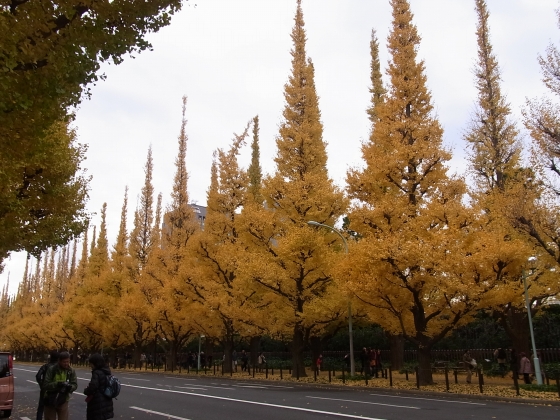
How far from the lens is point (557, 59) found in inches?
611

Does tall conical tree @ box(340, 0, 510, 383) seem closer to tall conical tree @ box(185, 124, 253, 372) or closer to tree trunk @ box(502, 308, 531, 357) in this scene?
tree trunk @ box(502, 308, 531, 357)

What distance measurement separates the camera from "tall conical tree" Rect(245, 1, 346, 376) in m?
20.6

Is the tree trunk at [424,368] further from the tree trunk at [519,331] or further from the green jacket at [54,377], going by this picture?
the green jacket at [54,377]

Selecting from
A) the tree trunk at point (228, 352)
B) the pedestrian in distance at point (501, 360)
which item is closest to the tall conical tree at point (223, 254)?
the tree trunk at point (228, 352)

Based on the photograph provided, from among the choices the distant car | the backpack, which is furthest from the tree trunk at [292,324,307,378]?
the backpack

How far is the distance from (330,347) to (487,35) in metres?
21.9

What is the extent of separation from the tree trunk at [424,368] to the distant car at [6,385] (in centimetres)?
1282

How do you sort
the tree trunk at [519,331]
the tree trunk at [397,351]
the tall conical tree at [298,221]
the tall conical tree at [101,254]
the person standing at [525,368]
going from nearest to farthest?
the person standing at [525,368] → the tree trunk at [519,331] → the tall conical tree at [298,221] → the tree trunk at [397,351] → the tall conical tree at [101,254]

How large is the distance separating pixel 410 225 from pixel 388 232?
2.69 feet

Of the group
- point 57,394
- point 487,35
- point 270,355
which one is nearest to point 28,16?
point 57,394

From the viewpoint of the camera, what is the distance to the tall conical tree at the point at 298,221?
67.7 feet

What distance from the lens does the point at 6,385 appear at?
1035 cm

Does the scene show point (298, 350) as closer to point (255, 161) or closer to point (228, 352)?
point (228, 352)

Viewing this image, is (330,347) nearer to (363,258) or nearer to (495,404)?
(363,258)
